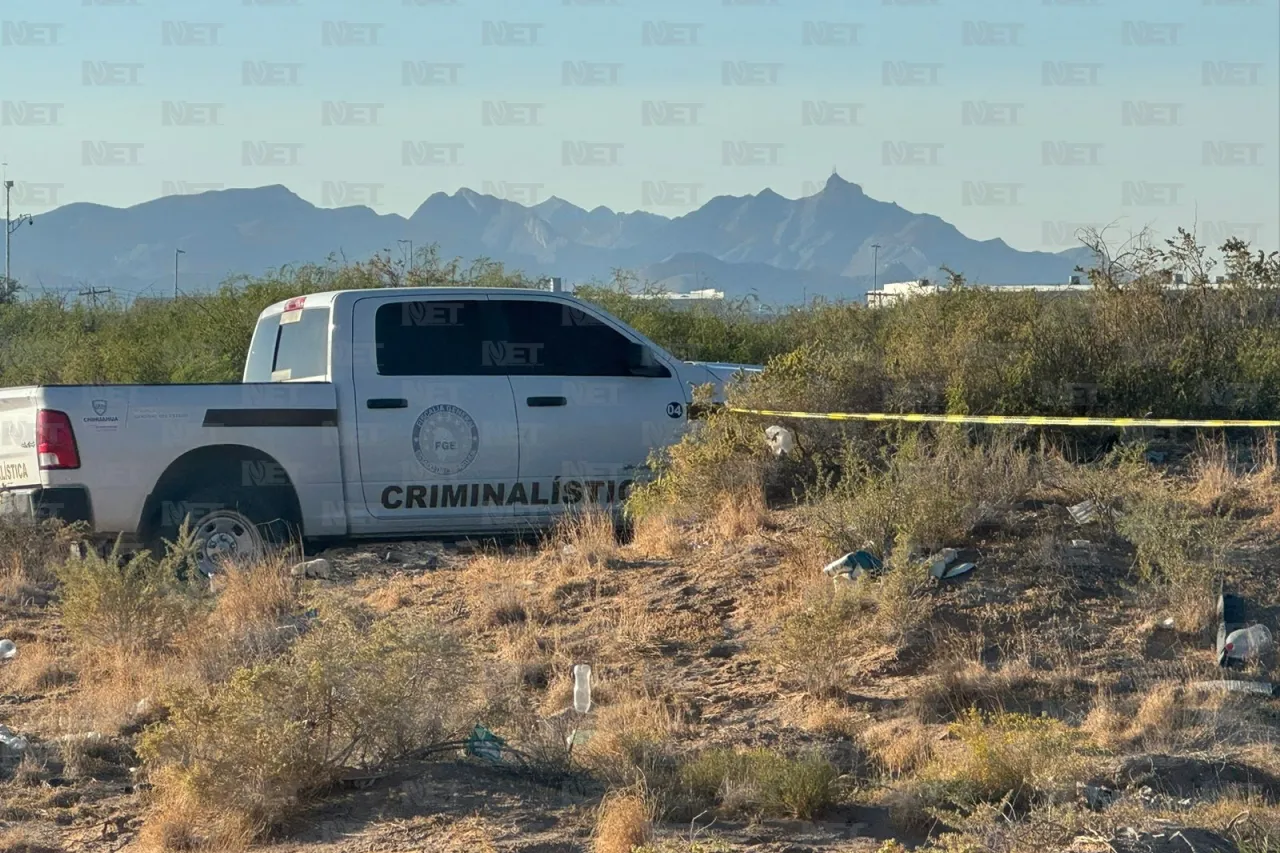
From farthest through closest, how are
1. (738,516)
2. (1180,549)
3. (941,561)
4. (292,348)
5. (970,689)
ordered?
(292,348) < (738,516) < (941,561) < (1180,549) < (970,689)

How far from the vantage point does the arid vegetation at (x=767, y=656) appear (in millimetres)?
5582

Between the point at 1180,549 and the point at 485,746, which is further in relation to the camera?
the point at 1180,549

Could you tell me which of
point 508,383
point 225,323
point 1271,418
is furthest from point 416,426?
point 225,323

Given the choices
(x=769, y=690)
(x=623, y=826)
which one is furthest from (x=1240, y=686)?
(x=623, y=826)

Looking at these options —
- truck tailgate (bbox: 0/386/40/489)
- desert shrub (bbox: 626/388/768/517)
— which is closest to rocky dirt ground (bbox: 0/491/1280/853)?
desert shrub (bbox: 626/388/768/517)

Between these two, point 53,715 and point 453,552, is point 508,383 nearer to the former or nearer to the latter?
point 453,552

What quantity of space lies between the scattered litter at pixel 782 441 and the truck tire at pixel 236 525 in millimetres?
3296

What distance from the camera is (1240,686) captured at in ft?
22.4

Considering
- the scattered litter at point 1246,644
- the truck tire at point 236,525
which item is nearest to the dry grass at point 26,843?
the truck tire at point 236,525

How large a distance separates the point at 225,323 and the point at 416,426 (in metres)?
13.3

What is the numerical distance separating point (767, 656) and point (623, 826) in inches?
94.7

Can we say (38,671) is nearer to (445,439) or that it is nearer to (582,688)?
(582,688)

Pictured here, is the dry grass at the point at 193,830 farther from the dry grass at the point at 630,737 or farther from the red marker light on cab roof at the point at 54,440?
the red marker light on cab roof at the point at 54,440

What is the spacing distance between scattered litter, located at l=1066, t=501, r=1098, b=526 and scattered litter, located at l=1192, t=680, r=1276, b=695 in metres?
2.00
